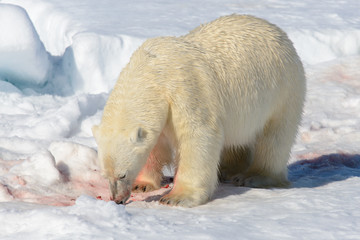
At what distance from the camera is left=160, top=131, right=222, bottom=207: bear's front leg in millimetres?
3523

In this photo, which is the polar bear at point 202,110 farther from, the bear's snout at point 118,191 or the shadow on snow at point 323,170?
the shadow on snow at point 323,170

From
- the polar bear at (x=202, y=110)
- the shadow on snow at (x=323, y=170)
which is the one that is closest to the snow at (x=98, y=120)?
the shadow on snow at (x=323, y=170)

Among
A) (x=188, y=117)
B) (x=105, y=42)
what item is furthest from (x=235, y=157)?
(x=105, y=42)

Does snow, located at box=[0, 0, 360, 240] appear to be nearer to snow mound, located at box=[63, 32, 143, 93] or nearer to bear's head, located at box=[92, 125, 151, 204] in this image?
snow mound, located at box=[63, 32, 143, 93]

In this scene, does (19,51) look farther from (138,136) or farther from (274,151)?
(138,136)

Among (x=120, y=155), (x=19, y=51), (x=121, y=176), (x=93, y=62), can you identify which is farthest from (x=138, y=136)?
(x=93, y=62)

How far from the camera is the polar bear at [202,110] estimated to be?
3436 mm

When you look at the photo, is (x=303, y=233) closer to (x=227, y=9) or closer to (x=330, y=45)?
(x=330, y=45)

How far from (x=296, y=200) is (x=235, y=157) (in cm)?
138

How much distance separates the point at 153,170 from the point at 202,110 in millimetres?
682

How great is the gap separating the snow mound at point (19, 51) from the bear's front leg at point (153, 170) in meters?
3.54

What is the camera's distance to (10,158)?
4793mm

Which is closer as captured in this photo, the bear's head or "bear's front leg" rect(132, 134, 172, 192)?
the bear's head

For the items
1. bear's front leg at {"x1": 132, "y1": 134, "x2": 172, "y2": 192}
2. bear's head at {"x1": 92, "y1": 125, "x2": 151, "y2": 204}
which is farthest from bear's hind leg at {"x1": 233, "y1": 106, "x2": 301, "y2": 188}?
bear's head at {"x1": 92, "y1": 125, "x2": 151, "y2": 204}
